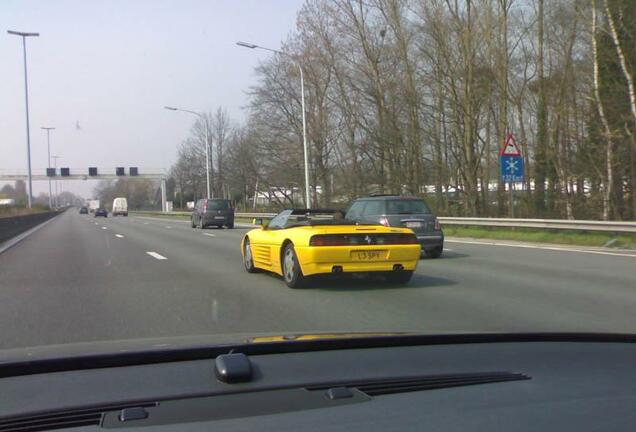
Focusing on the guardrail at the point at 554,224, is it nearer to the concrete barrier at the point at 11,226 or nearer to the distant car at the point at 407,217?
the distant car at the point at 407,217

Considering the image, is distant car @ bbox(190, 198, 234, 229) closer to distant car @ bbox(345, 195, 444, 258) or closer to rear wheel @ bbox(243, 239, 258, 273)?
distant car @ bbox(345, 195, 444, 258)

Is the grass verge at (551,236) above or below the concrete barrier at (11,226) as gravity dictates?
below

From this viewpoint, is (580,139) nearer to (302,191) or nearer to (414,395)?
(302,191)

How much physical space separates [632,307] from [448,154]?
27353mm

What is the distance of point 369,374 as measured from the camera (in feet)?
9.70

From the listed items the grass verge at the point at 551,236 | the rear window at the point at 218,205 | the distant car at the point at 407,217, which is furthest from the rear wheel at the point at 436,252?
the rear window at the point at 218,205

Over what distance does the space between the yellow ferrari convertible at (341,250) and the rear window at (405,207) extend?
14.3 ft

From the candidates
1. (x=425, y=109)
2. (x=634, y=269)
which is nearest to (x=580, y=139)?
(x=425, y=109)

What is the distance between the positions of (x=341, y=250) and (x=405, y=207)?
580cm

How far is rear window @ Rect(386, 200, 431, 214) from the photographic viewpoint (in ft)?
47.2

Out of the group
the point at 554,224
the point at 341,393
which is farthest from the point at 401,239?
the point at 554,224

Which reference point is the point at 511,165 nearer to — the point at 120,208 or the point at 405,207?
the point at 405,207

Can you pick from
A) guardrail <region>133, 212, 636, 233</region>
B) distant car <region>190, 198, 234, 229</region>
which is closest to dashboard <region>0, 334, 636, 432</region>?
guardrail <region>133, 212, 636, 233</region>

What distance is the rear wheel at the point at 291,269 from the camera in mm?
9367
